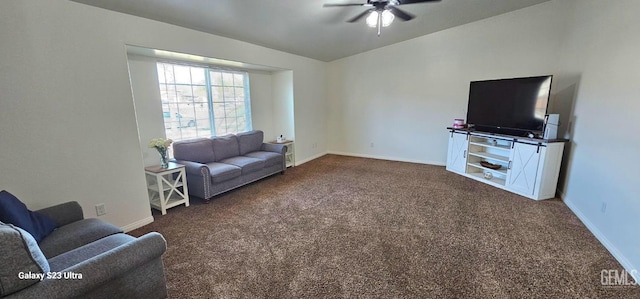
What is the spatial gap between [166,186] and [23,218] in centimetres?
178

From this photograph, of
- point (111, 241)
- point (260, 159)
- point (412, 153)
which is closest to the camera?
point (111, 241)

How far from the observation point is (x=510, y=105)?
3990 mm

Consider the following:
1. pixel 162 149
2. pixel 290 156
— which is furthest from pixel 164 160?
pixel 290 156

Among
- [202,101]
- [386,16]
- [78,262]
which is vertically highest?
[386,16]

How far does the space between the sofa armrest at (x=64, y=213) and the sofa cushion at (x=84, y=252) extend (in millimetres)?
577

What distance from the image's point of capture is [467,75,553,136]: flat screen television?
3641 millimetres

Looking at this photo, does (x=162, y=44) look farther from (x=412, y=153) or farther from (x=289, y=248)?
(x=412, y=153)

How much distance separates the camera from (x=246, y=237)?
264 centimetres

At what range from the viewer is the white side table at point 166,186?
3139 mm

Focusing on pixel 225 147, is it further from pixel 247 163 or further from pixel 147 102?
pixel 147 102

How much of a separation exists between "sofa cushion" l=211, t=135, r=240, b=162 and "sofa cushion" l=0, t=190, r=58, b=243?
7.44ft

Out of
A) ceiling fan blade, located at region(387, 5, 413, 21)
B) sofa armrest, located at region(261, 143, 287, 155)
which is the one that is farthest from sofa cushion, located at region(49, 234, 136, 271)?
ceiling fan blade, located at region(387, 5, 413, 21)

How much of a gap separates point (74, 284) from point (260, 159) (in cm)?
307

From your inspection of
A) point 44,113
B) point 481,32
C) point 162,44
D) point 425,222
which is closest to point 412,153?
point 481,32
